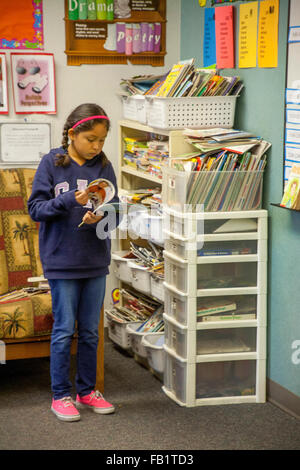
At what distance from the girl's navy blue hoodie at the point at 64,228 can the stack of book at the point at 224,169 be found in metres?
0.43

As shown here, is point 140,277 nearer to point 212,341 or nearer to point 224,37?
point 212,341

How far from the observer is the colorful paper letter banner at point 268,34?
2.87 meters

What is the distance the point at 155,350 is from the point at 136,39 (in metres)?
1.69

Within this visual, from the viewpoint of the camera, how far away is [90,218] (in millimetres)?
2693

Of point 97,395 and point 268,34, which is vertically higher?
point 268,34

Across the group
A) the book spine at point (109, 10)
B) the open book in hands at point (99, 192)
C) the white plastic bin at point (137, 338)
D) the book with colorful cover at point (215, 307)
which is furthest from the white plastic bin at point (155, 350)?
the book spine at point (109, 10)

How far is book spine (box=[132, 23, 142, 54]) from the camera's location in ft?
12.5

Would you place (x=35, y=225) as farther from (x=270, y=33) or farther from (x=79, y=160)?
(x=270, y=33)

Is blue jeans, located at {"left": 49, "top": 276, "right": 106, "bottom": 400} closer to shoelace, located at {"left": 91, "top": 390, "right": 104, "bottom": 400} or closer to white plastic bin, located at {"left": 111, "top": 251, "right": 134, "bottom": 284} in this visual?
shoelace, located at {"left": 91, "top": 390, "right": 104, "bottom": 400}

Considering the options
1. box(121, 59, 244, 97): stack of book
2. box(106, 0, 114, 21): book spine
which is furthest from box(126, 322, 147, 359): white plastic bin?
box(106, 0, 114, 21): book spine

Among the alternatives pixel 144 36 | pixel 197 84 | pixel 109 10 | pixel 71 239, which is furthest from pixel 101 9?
pixel 71 239

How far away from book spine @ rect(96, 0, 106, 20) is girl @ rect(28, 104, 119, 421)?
44.8 inches

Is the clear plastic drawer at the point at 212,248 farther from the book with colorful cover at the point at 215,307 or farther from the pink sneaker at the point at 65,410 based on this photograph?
the pink sneaker at the point at 65,410

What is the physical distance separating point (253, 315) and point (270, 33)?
3.91 feet
